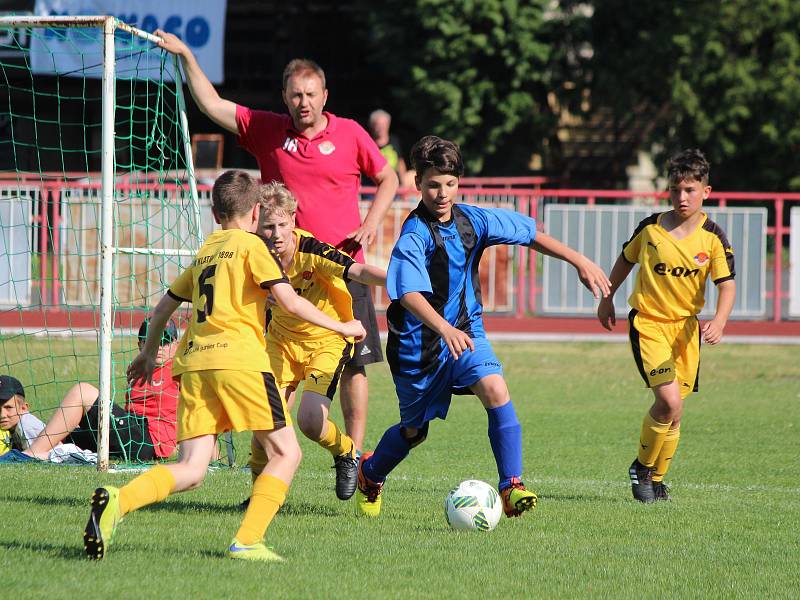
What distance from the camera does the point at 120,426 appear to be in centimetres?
765

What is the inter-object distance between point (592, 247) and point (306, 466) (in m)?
8.57

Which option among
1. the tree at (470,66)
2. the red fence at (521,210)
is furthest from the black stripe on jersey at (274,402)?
the tree at (470,66)

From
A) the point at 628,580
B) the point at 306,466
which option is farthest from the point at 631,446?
the point at 628,580

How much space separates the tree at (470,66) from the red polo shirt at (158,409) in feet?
56.2

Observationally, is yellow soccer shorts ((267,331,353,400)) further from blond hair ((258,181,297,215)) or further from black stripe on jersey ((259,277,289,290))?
black stripe on jersey ((259,277,289,290))

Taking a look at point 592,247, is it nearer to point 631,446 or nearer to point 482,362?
point 631,446

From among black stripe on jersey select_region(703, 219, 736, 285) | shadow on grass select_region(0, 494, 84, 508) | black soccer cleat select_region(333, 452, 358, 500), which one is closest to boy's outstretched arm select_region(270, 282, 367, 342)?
black soccer cleat select_region(333, 452, 358, 500)

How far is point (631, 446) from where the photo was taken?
880 cm

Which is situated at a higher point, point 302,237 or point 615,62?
point 615,62

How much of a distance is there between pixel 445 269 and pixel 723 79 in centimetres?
1937

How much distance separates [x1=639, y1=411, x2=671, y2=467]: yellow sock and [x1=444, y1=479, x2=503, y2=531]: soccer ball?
4.80ft

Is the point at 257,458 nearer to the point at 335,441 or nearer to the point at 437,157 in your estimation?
the point at 335,441

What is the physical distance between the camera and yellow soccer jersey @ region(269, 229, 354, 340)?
6.17 meters

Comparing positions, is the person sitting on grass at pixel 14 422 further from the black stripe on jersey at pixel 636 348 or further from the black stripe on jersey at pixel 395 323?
the black stripe on jersey at pixel 636 348
